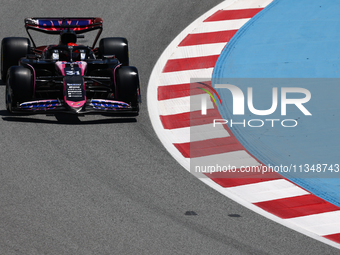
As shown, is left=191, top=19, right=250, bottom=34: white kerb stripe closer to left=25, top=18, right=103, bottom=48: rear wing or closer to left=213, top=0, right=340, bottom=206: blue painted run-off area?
left=213, top=0, right=340, bottom=206: blue painted run-off area

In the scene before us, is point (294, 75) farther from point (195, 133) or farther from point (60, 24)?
point (60, 24)

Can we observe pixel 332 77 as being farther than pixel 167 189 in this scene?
Yes

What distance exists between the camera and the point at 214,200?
6.87m

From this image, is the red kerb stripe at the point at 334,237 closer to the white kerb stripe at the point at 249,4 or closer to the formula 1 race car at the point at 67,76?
the formula 1 race car at the point at 67,76

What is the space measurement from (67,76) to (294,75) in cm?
400

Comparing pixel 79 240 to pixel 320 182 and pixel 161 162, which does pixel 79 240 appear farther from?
pixel 320 182

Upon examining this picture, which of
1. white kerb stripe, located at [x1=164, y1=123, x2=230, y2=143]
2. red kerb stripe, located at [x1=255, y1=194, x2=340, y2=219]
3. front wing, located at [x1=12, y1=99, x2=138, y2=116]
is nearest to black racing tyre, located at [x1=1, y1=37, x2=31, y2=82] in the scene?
front wing, located at [x1=12, y1=99, x2=138, y2=116]

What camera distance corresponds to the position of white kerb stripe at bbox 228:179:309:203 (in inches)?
277

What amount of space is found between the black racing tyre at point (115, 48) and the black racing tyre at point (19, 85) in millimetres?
1946

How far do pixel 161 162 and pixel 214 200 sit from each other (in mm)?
1178

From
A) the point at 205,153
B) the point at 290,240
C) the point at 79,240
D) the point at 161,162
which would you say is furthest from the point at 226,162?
the point at 79,240

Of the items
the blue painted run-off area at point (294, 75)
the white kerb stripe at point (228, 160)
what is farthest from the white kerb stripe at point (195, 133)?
the white kerb stripe at point (228, 160)

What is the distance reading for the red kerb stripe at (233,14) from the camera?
1288cm

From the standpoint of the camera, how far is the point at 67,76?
892 centimetres
